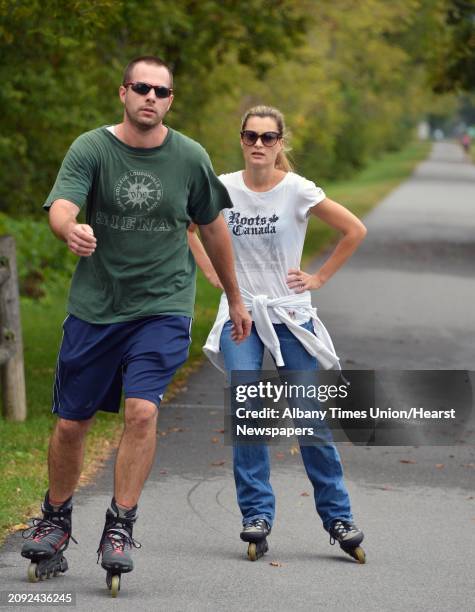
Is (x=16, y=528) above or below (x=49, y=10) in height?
below

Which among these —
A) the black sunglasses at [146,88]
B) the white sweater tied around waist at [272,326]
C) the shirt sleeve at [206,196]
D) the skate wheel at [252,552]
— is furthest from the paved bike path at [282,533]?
the black sunglasses at [146,88]

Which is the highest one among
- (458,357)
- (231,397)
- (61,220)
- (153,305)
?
(61,220)

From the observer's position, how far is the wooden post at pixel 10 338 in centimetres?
876

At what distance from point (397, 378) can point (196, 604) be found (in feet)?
20.3

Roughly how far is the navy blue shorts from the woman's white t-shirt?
59 cm

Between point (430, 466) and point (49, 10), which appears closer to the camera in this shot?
point (430, 466)

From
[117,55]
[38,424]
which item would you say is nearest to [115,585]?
[38,424]

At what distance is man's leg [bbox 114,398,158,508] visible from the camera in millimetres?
5172

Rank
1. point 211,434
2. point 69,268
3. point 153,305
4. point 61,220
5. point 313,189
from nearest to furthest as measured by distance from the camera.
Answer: point 61,220 → point 153,305 → point 313,189 → point 211,434 → point 69,268

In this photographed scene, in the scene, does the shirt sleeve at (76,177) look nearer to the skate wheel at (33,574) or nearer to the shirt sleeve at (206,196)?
the shirt sleeve at (206,196)

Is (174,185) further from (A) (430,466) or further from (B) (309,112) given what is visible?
(B) (309,112)

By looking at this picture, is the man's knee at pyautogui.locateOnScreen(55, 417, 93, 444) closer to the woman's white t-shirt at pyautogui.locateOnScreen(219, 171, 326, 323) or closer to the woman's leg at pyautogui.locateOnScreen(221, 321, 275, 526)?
the woman's leg at pyautogui.locateOnScreen(221, 321, 275, 526)

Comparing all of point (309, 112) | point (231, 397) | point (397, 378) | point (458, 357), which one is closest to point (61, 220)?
point (231, 397)

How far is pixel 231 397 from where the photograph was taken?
5879mm
